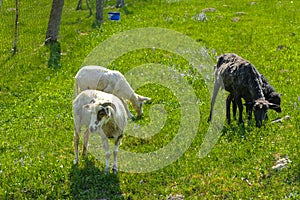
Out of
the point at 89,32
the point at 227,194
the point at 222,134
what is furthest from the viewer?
the point at 89,32

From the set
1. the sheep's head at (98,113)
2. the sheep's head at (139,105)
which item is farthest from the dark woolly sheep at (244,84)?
the sheep's head at (98,113)

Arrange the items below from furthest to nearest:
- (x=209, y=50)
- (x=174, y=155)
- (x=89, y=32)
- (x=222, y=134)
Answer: (x=89, y=32) → (x=209, y=50) → (x=222, y=134) → (x=174, y=155)

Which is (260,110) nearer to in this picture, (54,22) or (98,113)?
(98,113)

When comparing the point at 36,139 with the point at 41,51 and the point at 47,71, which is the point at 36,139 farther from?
the point at 41,51

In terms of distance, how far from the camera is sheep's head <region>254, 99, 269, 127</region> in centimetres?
1300

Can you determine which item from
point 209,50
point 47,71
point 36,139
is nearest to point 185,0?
point 209,50

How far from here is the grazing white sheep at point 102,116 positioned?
417 inches

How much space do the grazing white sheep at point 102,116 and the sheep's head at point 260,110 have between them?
3.94 metres

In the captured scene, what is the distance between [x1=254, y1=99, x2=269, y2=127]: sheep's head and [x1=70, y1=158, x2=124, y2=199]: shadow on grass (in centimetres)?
459

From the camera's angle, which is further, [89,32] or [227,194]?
[89,32]

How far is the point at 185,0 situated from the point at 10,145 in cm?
2918

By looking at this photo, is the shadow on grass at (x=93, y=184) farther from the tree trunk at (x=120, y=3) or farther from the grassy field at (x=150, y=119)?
the tree trunk at (x=120, y=3)

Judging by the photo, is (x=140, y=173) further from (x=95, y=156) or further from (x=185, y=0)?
(x=185, y=0)

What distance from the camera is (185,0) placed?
131ft
